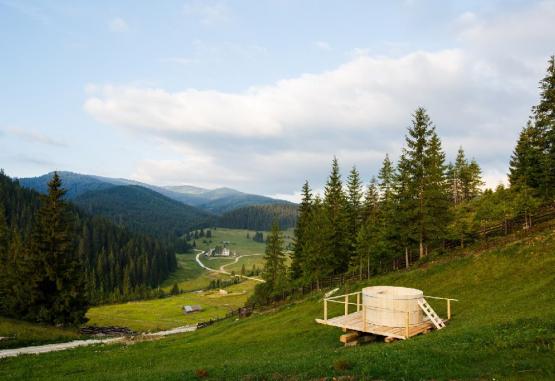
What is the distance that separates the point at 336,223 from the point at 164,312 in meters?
81.0

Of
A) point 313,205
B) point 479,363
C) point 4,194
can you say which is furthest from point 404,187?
point 4,194

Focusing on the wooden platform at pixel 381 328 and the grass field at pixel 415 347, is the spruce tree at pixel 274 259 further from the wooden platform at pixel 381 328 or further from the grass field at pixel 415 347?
the wooden platform at pixel 381 328

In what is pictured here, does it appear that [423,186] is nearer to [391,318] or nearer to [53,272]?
[391,318]

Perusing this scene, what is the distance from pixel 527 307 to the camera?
22.1 m

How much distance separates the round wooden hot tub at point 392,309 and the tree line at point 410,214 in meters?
22.9

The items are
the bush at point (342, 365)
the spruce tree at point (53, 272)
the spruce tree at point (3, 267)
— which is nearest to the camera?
the bush at point (342, 365)

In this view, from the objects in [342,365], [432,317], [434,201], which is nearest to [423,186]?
[434,201]

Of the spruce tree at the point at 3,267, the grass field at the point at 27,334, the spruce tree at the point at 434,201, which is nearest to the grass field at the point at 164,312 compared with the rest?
the spruce tree at the point at 3,267

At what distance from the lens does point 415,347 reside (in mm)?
16531

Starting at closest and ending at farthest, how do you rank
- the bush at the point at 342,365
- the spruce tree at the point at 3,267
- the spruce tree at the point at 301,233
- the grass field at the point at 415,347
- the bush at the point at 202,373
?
the grass field at the point at 415,347 → the bush at the point at 342,365 → the bush at the point at 202,373 → the spruce tree at the point at 3,267 → the spruce tree at the point at 301,233

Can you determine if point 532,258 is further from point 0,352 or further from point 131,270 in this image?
point 131,270

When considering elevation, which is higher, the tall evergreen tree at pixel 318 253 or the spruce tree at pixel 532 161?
the spruce tree at pixel 532 161

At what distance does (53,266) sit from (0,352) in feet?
48.6

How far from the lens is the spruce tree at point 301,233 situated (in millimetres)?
66250
